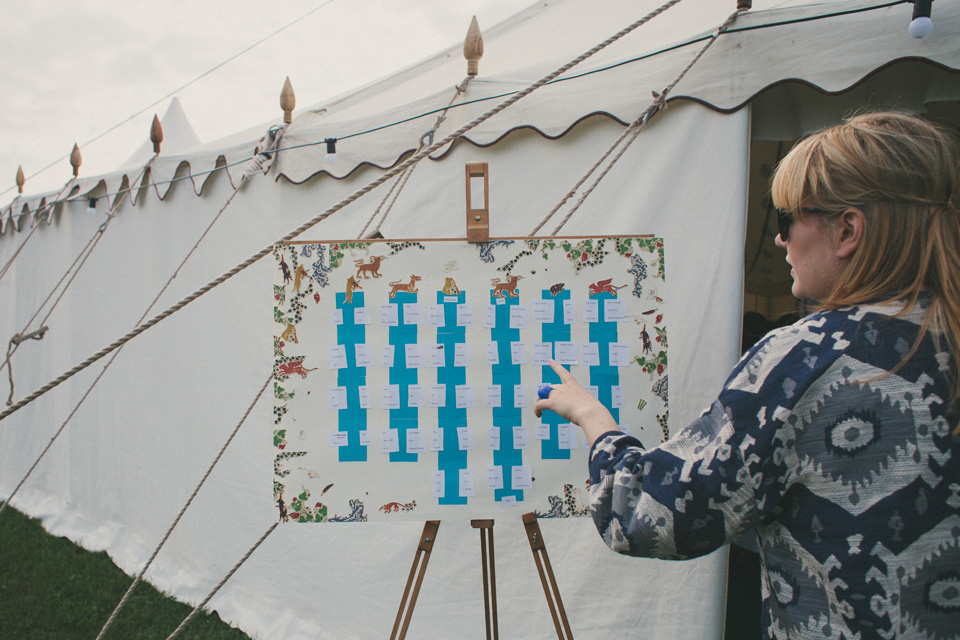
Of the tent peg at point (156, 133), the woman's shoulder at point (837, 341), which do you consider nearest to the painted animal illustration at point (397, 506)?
the woman's shoulder at point (837, 341)

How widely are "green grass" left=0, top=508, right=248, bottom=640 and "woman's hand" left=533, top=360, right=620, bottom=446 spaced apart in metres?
1.74

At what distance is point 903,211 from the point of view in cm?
67

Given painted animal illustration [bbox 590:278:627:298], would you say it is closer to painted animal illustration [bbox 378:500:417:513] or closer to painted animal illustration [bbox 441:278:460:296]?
painted animal illustration [bbox 441:278:460:296]

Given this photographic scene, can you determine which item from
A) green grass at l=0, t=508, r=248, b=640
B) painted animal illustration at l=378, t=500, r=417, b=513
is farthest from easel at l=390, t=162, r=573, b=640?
green grass at l=0, t=508, r=248, b=640

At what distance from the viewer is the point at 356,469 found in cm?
133

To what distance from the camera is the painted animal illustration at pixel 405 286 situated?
133 centimetres

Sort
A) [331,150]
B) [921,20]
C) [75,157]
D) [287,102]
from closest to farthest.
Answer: [921,20] → [331,150] → [287,102] → [75,157]

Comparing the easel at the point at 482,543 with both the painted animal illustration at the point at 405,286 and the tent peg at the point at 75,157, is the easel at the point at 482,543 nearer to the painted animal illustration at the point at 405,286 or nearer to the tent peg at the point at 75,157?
the painted animal illustration at the point at 405,286

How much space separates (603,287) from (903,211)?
2.22 feet

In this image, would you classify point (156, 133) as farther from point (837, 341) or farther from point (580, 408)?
point (837, 341)

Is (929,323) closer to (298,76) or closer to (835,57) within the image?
(835,57)

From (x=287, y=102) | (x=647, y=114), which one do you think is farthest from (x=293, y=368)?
(x=287, y=102)

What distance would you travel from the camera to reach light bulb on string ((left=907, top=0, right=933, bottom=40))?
1.16 meters

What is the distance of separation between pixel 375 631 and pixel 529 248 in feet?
4.37
